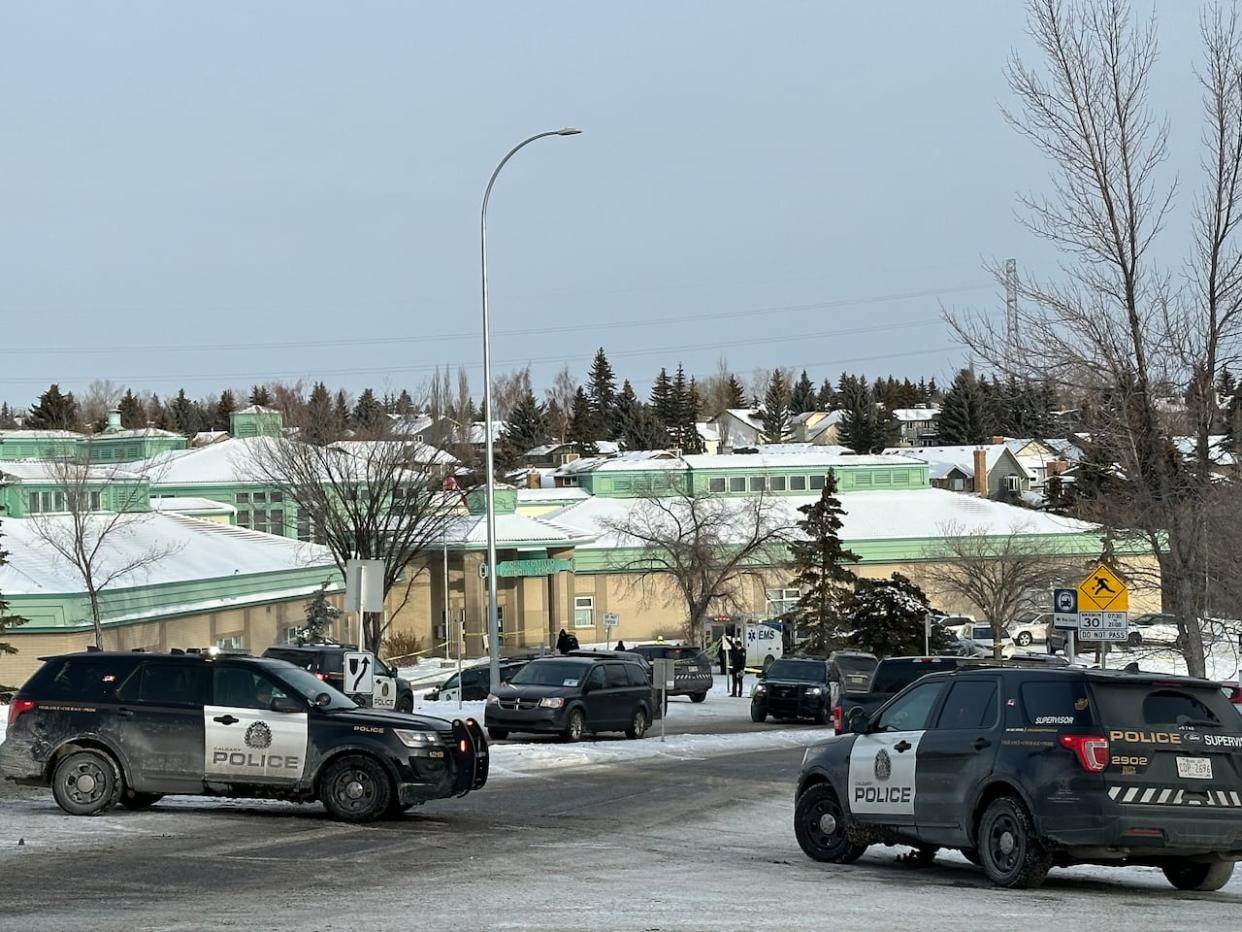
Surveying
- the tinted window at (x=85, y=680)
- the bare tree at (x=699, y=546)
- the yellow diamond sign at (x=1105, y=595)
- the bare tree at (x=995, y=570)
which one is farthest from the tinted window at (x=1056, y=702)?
the bare tree at (x=995, y=570)

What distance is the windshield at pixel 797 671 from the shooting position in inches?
1606

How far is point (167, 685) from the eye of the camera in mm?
18078

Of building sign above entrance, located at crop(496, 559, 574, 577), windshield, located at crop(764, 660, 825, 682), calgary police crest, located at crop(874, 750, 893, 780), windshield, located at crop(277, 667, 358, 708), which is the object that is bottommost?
windshield, located at crop(764, 660, 825, 682)

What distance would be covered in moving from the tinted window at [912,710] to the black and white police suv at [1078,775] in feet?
0.43

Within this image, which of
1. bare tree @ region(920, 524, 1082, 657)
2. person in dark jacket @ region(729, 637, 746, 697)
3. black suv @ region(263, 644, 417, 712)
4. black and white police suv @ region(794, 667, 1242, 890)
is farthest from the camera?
bare tree @ region(920, 524, 1082, 657)

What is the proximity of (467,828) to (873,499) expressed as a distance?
73717 millimetres

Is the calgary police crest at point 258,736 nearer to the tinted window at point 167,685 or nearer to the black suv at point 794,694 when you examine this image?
the tinted window at point 167,685

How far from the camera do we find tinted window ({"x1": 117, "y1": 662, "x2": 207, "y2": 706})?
17938mm

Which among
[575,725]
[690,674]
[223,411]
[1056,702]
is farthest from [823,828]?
[223,411]

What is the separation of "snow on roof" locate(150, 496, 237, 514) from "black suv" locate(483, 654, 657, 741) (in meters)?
47.0

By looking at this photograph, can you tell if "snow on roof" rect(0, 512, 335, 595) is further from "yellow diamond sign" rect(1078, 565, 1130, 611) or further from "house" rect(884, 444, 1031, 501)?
"house" rect(884, 444, 1031, 501)

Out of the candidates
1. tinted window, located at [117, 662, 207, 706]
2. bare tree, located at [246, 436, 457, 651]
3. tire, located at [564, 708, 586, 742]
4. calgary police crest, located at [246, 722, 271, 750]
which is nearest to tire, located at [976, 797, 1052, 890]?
calgary police crest, located at [246, 722, 271, 750]

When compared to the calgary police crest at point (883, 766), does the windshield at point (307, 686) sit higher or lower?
higher

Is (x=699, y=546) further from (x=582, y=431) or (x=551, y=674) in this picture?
(x=582, y=431)
